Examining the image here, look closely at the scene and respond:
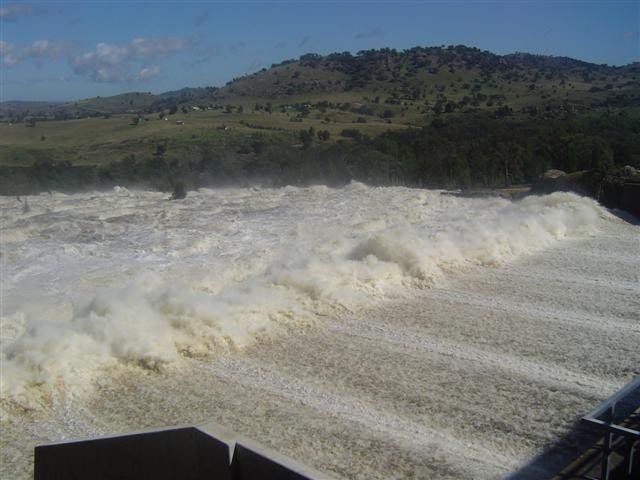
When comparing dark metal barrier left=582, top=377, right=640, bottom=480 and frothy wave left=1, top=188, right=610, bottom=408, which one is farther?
frothy wave left=1, top=188, right=610, bottom=408

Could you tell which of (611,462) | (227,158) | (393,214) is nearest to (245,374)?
(611,462)

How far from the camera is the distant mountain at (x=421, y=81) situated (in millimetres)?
64438

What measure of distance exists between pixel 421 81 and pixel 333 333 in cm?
7451

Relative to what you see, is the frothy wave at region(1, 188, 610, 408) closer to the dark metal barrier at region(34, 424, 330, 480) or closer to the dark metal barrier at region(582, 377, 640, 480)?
the dark metal barrier at region(34, 424, 330, 480)

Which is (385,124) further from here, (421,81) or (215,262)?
(215,262)

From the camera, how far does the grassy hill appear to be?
23.1 meters

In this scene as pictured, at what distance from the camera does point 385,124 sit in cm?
5369

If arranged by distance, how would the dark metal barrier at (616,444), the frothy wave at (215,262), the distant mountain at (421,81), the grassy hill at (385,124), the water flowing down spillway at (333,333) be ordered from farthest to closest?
the distant mountain at (421,81)
the grassy hill at (385,124)
the frothy wave at (215,262)
the water flowing down spillway at (333,333)
the dark metal barrier at (616,444)

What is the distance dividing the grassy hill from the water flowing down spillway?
8.43 m

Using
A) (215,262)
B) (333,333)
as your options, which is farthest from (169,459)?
(215,262)

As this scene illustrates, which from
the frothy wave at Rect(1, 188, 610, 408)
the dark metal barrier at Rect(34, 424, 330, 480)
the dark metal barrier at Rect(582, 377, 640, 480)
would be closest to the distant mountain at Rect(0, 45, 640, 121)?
the frothy wave at Rect(1, 188, 610, 408)

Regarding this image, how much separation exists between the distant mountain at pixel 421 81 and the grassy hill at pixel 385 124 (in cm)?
30

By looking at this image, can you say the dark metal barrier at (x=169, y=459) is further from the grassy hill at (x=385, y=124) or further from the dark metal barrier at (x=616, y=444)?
the grassy hill at (x=385, y=124)

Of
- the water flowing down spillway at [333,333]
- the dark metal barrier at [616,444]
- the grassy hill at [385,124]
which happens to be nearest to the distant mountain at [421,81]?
the grassy hill at [385,124]
